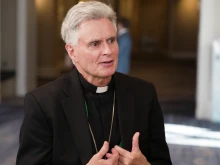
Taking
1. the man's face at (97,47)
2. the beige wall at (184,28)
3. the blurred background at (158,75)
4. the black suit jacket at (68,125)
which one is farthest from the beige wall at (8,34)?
the beige wall at (184,28)

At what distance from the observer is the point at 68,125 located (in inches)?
87.6

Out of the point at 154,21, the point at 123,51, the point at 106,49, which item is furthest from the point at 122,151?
the point at 154,21

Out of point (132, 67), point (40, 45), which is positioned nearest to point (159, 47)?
point (132, 67)

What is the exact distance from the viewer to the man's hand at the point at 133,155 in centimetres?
213

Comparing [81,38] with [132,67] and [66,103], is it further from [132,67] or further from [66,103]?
[132,67]

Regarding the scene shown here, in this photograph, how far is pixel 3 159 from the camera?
5.86 m

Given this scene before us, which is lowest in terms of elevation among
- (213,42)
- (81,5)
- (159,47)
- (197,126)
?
(159,47)

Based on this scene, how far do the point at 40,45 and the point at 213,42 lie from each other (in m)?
6.75

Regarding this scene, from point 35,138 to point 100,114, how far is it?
0.32 meters

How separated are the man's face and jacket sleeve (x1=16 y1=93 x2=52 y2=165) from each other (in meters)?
0.29

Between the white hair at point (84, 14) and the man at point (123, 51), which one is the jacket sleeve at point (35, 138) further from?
the man at point (123, 51)

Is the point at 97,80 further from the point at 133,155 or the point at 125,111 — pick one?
the point at 133,155

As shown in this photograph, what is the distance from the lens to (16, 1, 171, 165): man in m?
2.13

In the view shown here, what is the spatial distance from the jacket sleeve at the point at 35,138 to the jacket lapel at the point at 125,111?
33 cm
